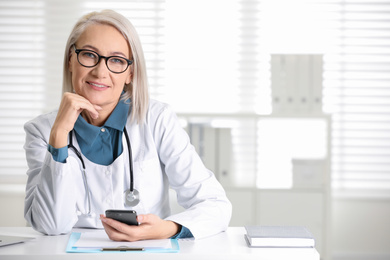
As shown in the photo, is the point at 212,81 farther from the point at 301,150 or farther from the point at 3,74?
the point at 3,74

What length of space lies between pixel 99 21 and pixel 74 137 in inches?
16.3

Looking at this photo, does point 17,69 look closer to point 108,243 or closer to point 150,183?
point 150,183

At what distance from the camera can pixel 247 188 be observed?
3.54m

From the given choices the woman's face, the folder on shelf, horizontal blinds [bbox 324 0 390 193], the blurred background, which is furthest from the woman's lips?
horizontal blinds [bbox 324 0 390 193]

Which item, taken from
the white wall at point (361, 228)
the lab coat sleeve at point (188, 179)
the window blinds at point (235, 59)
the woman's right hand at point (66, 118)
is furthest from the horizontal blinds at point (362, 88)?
the woman's right hand at point (66, 118)

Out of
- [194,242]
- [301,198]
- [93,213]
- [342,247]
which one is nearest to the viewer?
[194,242]

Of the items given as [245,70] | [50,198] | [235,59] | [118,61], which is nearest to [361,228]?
[245,70]

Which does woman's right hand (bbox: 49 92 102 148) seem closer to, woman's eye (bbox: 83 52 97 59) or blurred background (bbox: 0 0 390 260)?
woman's eye (bbox: 83 52 97 59)

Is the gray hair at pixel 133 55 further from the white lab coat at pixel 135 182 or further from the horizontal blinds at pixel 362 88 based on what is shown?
the horizontal blinds at pixel 362 88

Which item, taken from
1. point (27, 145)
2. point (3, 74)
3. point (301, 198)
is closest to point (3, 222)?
point (3, 74)

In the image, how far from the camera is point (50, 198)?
169 centimetres

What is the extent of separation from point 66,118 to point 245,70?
2.60 m

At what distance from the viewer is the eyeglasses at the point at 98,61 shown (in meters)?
1.83

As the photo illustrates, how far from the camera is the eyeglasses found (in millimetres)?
1830
